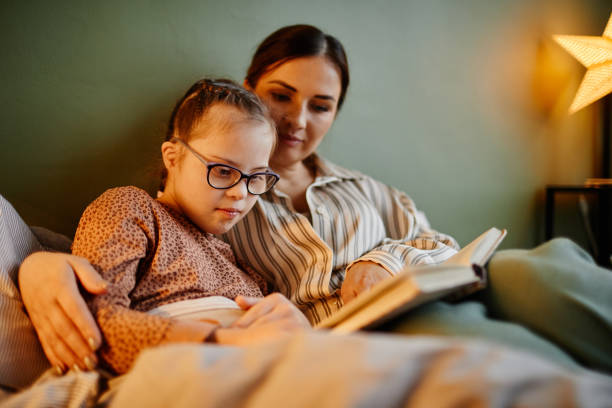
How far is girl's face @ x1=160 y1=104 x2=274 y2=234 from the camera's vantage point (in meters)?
0.88

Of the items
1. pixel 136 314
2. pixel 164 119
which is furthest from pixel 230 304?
pixel 164 119

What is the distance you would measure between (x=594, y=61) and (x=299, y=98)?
1.42 meters

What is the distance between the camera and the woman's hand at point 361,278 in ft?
3.30

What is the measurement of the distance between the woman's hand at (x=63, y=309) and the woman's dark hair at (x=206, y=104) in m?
0.37

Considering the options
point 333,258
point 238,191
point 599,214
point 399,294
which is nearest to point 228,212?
point 238,191

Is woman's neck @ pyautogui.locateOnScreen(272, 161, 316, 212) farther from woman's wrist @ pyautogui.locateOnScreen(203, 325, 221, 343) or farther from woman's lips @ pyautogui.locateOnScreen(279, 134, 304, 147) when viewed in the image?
woman's wrist @ pyautogui.locateOnScreen(203, 325, 221, 343)

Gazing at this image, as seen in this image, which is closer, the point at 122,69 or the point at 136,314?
the point at 136,314

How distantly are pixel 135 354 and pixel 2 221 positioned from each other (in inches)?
→ 15.2

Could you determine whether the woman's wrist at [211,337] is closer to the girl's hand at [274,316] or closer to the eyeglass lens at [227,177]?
the girl's hand at [274,316]

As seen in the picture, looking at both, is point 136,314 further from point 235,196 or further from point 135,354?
point 235,196

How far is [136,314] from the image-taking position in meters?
0.65

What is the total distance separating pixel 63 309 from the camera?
0.64m

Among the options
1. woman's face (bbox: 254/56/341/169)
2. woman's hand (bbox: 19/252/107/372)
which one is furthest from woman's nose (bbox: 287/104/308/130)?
woman's hand (bbox: 19/252/107/372)

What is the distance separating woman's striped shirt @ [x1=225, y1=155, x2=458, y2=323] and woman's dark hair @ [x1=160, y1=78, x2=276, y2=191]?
0.32 m
